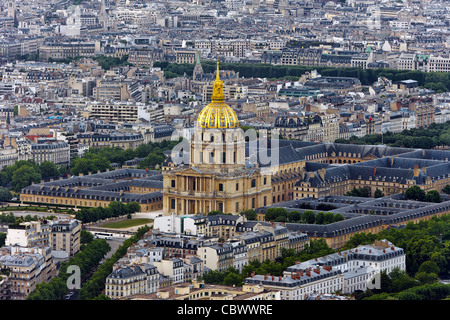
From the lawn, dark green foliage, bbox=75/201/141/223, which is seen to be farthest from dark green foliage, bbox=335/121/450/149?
the lawn

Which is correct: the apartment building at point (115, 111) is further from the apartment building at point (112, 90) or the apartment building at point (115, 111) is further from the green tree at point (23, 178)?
the green tree at point (23, 178)

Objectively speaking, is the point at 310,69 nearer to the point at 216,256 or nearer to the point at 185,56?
the point at 185,56

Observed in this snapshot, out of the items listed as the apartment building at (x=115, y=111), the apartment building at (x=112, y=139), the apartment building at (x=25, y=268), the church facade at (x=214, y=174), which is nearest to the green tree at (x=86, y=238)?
the apartment building at (x=25, y=268)

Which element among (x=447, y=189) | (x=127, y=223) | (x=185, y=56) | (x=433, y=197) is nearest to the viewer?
(x=127, y=223)

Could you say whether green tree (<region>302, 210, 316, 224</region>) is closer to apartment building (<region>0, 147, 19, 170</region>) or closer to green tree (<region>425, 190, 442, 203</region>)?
green tree (<region>425, 190, 442, 203</region>)

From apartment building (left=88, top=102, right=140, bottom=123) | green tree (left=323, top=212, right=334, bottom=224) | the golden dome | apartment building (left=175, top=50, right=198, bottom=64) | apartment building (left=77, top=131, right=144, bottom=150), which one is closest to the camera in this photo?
green tree (left=323, top=212, right=334, bottom=224)

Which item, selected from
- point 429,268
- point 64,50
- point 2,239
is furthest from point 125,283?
point 64,50

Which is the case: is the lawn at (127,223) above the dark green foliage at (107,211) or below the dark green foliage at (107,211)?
below
